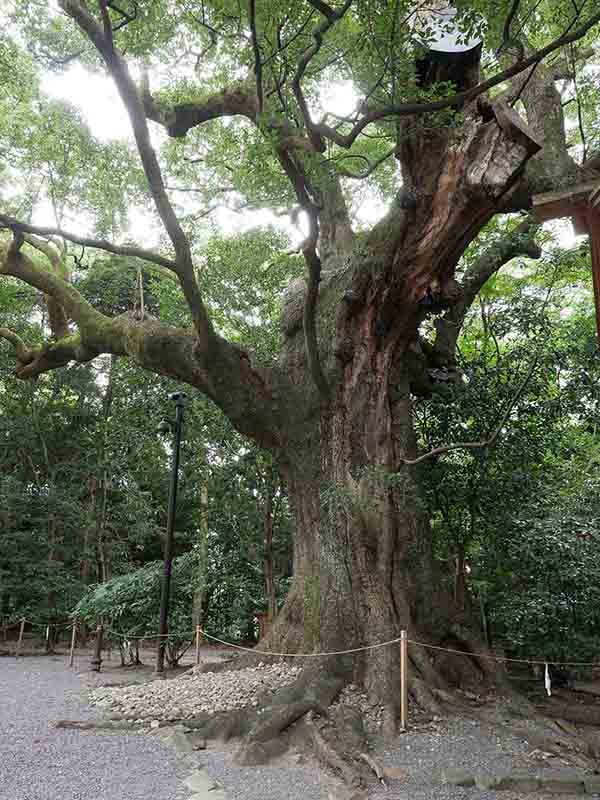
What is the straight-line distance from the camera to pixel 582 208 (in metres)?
4.05

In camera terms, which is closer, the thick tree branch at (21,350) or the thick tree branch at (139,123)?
the thick tree branch at (139,123)

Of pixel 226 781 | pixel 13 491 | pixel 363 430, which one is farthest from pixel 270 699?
pixel 13 491

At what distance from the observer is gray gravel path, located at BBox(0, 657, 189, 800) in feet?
11.9

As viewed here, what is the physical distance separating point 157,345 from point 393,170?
525cm

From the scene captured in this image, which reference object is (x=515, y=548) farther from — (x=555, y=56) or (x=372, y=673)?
(x=555, y=56)

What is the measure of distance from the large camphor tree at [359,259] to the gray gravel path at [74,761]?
0.95 m

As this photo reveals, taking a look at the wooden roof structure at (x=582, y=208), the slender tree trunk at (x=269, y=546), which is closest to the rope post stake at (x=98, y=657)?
the slender tree trunk at (x=269, y=546)

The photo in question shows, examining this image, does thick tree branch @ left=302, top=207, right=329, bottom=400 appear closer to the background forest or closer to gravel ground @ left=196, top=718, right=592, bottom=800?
the background forest

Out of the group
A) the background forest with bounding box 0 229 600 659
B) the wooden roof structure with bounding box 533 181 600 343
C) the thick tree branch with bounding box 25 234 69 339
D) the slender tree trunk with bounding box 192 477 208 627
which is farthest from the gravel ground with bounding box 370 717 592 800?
the thick tree branch with bounding box 25 234 69 339

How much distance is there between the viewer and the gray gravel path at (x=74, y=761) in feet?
11.9

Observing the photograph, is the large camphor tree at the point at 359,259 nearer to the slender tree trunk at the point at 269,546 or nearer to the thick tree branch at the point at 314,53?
the thick tree branch at the point at 314,53

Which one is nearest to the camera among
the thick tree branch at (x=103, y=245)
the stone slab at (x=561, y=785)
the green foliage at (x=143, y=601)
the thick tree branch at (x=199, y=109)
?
the stone slab at (x=561, y=785)

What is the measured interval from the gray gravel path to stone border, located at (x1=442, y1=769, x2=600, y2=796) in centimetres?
185

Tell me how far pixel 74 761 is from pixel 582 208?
5.20m
